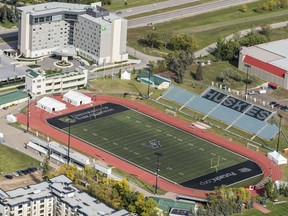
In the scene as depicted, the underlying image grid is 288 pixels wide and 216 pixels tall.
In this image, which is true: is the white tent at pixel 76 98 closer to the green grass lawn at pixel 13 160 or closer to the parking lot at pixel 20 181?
the green grass lawn at pixel 13 160

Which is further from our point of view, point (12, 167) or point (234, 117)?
point (234, 117)

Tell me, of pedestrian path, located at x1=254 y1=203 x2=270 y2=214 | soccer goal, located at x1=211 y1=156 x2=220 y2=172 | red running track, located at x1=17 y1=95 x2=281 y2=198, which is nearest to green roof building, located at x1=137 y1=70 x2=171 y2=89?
red running track, located at x1=17 y1=95 x2=281 y2=198

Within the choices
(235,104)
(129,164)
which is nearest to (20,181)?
(129,164)

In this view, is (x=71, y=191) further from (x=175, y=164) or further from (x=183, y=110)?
(x=183, y=110)

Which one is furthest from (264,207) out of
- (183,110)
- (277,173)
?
(183,110)

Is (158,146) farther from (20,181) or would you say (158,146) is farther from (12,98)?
(12,98)

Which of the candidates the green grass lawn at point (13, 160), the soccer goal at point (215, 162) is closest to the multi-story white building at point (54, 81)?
the green grass lawn at point (13, 160)
